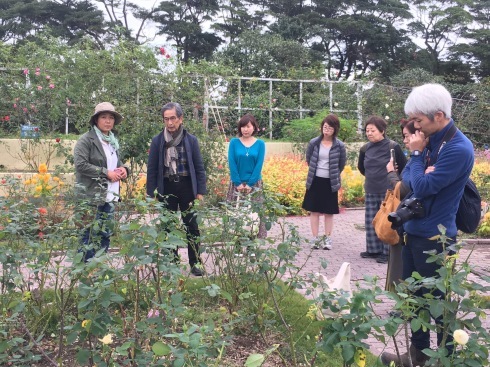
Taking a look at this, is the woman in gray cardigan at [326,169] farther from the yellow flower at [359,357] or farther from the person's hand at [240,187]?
the yellow flower at [359,357]

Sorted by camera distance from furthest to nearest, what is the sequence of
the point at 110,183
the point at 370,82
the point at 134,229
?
the point at 370,82
the point at 110,183
the point at 134,229

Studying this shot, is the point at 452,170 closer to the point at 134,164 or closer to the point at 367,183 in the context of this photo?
the point at 367,183

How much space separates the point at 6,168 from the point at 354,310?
1000 centimetres

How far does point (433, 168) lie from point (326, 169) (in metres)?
3.68

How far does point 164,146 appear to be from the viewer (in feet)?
17.5

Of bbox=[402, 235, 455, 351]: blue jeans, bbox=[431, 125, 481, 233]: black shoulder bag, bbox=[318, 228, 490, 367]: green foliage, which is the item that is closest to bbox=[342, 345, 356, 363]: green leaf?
bbox=[318, 228, 490, 367]: green foliage

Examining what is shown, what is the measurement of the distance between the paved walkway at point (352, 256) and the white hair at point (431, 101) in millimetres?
1687

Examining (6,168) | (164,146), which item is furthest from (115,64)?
(164,146)

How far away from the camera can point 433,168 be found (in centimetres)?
301

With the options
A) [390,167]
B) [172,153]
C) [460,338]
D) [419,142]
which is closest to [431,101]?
[419,142]

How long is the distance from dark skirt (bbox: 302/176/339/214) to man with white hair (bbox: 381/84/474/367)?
348cm

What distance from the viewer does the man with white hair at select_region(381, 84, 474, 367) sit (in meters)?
2.96

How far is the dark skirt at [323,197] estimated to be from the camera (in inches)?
266

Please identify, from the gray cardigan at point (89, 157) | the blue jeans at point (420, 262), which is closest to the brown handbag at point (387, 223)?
the blue jeans at point (420, 262)
